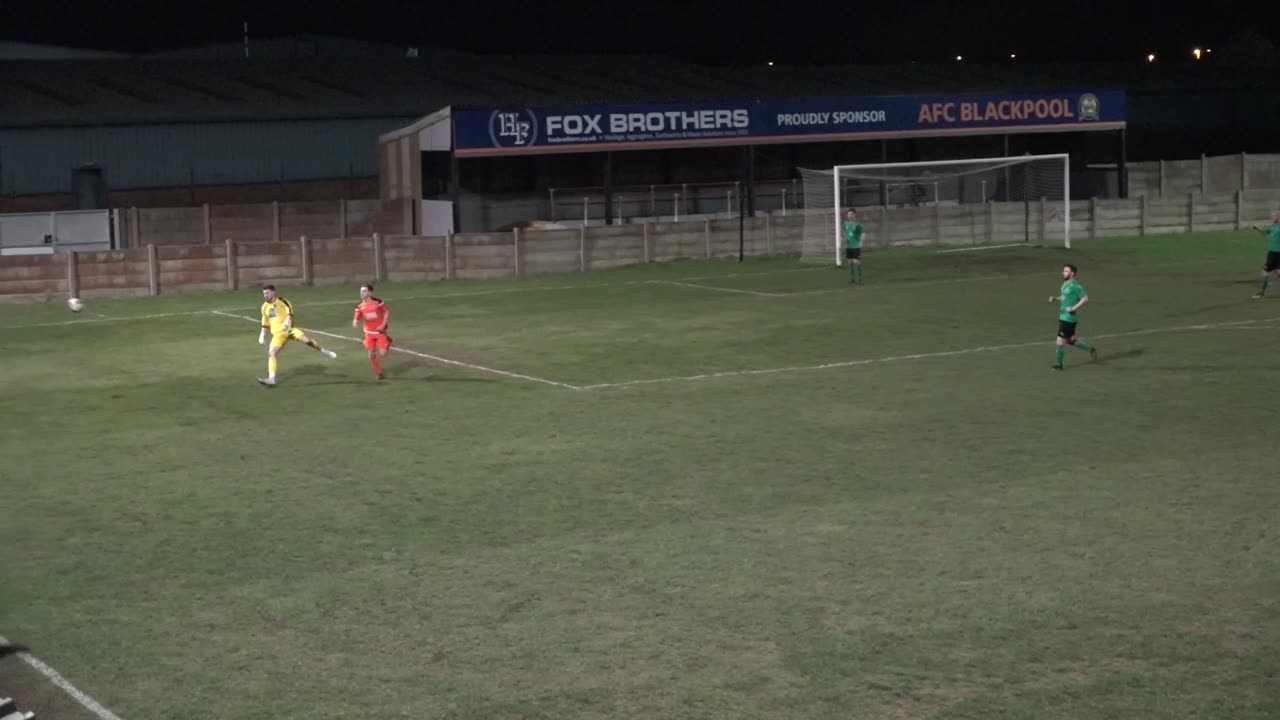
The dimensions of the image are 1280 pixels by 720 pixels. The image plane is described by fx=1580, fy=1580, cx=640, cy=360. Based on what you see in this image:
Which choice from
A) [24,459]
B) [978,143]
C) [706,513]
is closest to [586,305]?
[24,459]

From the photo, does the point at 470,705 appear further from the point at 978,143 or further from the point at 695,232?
the point at 978,143

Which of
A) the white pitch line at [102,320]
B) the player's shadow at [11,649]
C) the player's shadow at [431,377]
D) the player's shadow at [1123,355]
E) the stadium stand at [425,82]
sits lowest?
the player's shadow at [11,649]

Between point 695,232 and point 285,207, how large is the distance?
1301cm

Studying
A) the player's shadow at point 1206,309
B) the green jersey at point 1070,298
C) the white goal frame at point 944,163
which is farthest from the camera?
the white goal frame at point 944,163

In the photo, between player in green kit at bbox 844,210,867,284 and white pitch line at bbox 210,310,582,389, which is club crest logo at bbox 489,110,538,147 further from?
white pitch line at bbox 210,310,582,389

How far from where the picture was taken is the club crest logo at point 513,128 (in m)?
48.6

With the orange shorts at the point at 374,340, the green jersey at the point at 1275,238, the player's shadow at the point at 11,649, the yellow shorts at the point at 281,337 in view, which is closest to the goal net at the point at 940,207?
the green jersey at the point at 1275,238

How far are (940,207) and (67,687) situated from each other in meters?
43.4

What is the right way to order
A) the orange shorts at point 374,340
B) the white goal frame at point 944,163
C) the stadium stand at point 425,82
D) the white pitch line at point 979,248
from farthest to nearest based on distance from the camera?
the stadium stand at point 425,82 → the white pitch line at point 979,248 → the white goal frame at point 944,163 → the orange shorts at point 374,340

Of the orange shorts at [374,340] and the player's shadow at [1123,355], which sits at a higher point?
the orange shorts at [374,340]

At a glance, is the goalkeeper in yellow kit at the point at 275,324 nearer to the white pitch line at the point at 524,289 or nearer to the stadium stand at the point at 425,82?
the white pitch line at the point at 524,289

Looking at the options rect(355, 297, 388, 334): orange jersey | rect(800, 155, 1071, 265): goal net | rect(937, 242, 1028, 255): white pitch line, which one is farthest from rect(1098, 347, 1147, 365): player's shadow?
rect(937, 242, 1028, 255): white pitch line

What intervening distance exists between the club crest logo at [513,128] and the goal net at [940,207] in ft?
27.9

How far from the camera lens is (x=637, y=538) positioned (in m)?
15.3
